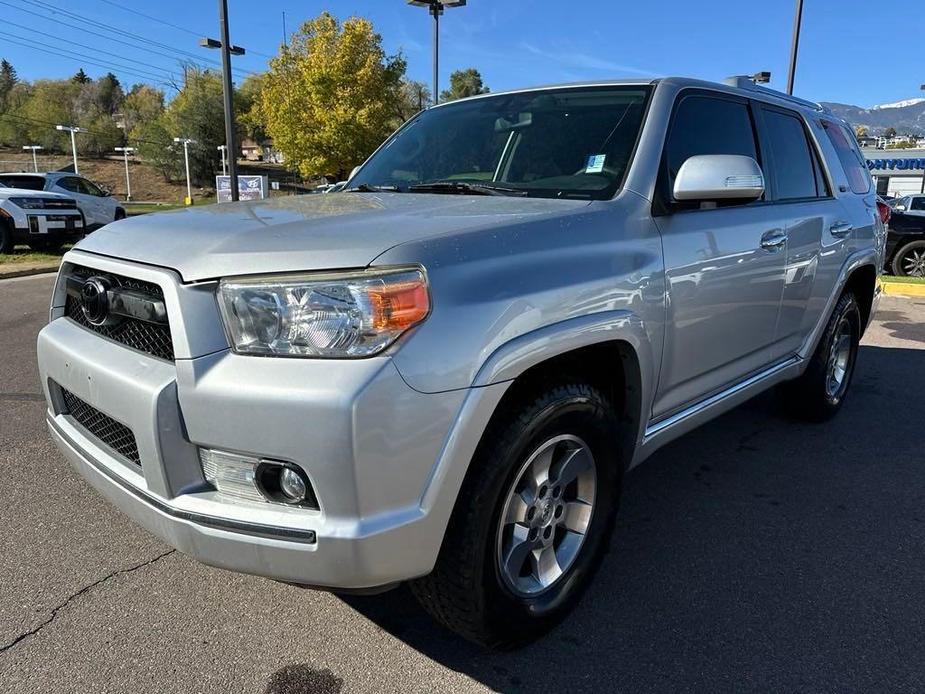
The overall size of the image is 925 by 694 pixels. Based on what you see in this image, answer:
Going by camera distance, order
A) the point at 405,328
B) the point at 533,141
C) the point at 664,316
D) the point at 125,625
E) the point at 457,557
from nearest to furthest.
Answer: the point at 405,328, the point at 457,557, the point at 125,625, the point at 664,316, the point at 533,141

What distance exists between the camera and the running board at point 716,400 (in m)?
2.81

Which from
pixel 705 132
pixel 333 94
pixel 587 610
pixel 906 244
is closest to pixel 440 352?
pixel 587 610

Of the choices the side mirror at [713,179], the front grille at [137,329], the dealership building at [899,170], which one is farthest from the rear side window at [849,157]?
the dealership building at [899,170]

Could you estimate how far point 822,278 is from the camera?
12.9 feet

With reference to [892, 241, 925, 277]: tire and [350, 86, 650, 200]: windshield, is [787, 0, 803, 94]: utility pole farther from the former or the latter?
[350, 86, 650, 200]: windshield

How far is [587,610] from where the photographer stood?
2.55m

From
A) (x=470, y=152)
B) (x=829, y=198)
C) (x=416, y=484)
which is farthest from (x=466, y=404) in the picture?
(x=829, y=198)

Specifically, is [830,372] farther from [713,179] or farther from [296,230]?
[296,230]

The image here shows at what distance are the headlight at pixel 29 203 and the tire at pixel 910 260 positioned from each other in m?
16.1

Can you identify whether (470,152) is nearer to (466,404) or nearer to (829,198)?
(466,404)

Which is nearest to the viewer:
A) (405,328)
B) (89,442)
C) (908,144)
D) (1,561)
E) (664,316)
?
(405,328)

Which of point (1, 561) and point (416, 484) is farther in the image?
point (1, 561)

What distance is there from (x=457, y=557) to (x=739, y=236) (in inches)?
77.6

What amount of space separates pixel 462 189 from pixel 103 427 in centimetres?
159
